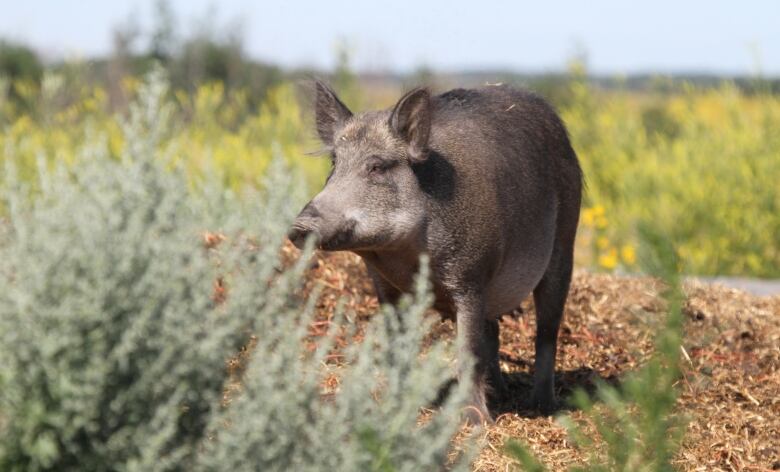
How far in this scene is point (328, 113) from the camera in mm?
5668

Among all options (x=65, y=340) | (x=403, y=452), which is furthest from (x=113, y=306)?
(x=403, y=452)

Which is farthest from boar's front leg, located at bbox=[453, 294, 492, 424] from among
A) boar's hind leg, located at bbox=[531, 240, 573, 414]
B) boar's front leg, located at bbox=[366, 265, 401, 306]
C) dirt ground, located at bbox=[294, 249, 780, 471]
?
boar's hind leg, located at bbox=[531, 240, 573, 414]

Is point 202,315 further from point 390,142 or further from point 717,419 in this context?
point 717,419

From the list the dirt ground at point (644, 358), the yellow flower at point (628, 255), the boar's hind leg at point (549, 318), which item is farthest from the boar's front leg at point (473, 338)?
the yellow flower at point (628, 255)

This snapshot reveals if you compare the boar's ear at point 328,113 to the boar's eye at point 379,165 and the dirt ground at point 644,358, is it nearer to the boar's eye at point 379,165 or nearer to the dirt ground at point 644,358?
the boar's eye at point 379,165

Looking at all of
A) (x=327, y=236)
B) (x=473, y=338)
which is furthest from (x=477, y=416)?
(x=327, y=236)

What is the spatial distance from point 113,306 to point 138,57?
68.5 feet

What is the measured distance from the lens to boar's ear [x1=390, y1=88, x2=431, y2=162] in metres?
5.33

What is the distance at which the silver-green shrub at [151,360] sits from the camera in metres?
2.92

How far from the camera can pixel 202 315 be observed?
3195 mm

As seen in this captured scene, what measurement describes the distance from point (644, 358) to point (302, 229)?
1.68 metres

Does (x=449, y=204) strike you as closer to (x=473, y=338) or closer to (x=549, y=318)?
(x=473, y=338)

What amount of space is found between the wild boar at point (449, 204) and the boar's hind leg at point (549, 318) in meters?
0.01

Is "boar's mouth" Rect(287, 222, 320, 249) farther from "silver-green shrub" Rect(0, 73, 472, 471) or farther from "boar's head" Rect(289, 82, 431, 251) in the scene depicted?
"silver-green shrub" Rect(0, 73, 472, 471)
